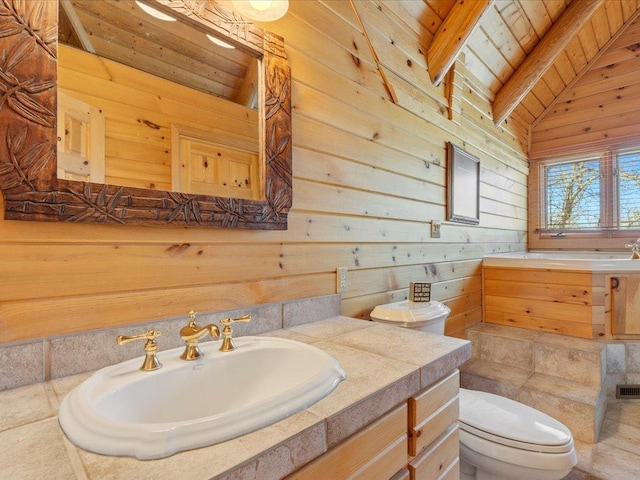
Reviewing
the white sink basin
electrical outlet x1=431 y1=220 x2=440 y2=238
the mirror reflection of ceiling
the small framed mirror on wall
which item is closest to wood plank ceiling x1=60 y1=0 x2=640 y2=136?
the mirror reflection of ceiling

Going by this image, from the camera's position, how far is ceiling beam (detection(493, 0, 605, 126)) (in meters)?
2.59

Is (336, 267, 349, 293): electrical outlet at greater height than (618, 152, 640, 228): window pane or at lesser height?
lesser


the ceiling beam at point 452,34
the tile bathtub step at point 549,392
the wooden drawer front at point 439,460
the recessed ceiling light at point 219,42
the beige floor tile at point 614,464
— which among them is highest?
the ceiling beam at point 452,34

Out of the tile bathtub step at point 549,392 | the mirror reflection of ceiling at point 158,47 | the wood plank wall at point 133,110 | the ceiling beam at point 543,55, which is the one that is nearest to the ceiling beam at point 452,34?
the ceiling beam at point 543,55

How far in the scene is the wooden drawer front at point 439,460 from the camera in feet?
3.09

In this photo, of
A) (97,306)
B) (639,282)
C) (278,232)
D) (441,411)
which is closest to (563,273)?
(639,282)

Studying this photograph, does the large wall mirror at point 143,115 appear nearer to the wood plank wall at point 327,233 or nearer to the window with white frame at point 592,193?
the wood plank wall at point 327,233

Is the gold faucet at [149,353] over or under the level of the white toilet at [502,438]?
over

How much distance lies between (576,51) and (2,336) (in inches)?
178

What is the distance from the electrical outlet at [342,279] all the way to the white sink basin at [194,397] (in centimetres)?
56

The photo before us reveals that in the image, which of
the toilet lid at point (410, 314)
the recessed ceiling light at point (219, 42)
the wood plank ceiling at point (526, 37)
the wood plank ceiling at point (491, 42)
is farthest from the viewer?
the wood plank ceiling at point (526, 37)

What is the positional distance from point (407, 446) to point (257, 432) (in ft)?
1.65

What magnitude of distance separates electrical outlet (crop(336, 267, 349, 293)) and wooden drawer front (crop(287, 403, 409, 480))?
739 mm

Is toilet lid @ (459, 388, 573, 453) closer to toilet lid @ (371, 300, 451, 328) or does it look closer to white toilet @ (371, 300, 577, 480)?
white toilet @ (371, 300, 577, 480)
